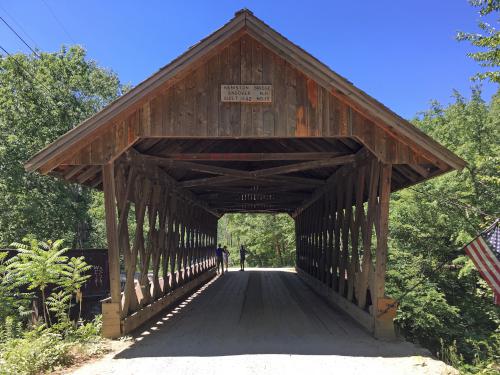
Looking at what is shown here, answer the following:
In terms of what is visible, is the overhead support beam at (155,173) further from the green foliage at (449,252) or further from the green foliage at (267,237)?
the green foliage at (267,237)

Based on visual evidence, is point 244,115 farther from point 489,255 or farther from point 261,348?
point 489,255

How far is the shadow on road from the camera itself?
625cm

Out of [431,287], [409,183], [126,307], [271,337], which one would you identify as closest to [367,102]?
[409,183]

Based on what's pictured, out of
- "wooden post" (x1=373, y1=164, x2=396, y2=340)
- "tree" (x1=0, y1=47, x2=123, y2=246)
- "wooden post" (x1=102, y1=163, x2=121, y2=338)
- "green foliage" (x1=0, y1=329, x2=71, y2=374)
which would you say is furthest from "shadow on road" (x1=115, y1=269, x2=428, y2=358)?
"tree" (x1=0, y1=47, x2=123, y2=246)

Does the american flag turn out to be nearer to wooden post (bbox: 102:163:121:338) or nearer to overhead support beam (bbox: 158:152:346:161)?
overhead support beam (bbox: 158:152:346:161)

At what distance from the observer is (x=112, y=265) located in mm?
7023

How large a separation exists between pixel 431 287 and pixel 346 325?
332 inches

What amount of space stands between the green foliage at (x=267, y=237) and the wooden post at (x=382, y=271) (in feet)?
116

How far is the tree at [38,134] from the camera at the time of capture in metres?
22.0

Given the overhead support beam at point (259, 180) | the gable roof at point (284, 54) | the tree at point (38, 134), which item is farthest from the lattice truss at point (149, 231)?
the tree at point (38, 134)

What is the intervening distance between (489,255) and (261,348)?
351 cm

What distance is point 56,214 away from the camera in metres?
22.9

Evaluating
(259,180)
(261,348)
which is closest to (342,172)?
(259,180)

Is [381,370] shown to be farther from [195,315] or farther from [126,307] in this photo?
[195,315]
